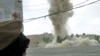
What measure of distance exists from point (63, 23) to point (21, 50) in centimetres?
4305

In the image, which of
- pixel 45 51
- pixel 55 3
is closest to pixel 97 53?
pixel 45 51

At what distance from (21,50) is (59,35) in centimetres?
4272

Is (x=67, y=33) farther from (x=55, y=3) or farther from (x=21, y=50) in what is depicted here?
(x=21, y=50)

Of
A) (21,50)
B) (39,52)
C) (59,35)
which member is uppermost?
(21,50)

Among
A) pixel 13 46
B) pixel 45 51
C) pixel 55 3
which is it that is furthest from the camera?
pixel 55 3

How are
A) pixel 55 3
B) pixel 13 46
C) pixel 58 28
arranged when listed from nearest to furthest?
1. pixel 13 46
2. pixel 55 3
3. pixel 58 28

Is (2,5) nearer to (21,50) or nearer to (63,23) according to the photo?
(21,50)

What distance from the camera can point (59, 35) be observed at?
146 feet

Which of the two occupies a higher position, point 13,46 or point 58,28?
point 13,46

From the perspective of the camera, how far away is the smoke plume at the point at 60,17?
1614 inches

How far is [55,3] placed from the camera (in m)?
42.6

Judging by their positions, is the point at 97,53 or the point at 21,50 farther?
the point at 97,53

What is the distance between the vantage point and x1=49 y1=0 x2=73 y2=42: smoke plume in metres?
41.0

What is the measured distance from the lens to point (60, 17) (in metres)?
44.7
